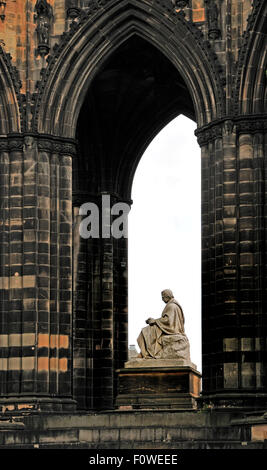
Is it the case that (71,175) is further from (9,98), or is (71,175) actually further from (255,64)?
(255,64)

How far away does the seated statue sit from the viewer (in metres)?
43.2

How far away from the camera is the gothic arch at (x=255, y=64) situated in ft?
139

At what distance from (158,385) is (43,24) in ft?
32.8

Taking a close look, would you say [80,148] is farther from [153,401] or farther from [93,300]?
[153,401]

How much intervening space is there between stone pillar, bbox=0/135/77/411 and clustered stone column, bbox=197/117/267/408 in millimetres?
3765

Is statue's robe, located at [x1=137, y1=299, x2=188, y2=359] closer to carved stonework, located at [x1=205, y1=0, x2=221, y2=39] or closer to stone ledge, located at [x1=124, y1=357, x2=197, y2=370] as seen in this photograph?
stone ledge, located at [x1=124, y1=357, x2=197, y2=370]

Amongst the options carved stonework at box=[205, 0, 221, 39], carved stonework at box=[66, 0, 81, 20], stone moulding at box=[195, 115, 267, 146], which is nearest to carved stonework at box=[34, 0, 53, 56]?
carved stonework at box=[66, 0, 81, 20]

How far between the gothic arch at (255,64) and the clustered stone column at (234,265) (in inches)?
18.5

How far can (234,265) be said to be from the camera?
41.6 meters

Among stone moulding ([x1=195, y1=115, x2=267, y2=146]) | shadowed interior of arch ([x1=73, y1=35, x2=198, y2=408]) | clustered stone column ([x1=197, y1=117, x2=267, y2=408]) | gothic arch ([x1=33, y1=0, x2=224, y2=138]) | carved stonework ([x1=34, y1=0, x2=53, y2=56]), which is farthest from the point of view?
shadowed interior of arch ([x1=73, y1=35, x2=198, y2=408])

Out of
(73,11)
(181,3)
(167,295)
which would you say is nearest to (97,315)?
(167,295)

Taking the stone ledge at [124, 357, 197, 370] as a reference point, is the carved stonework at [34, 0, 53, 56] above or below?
above

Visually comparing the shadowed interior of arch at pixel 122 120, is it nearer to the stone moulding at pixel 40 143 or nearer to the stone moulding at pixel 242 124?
the stone moulding at pixel 40 143

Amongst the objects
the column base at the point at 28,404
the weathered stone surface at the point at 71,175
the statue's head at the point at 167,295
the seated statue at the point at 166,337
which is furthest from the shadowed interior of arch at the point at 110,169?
the column base at the point at 28,404
